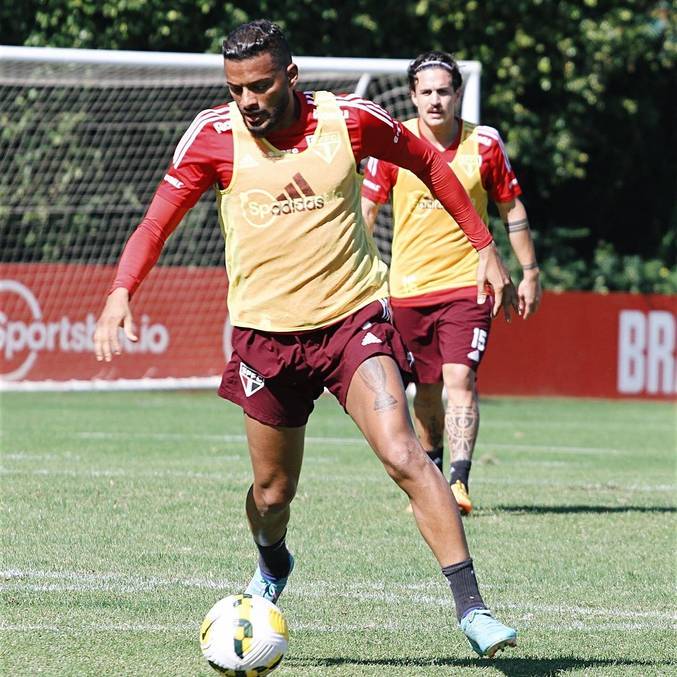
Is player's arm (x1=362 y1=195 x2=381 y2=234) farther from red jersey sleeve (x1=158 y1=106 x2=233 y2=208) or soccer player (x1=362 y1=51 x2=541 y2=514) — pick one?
red jersey sleeve (x1=158 y1=106 x2=233 y2=208)

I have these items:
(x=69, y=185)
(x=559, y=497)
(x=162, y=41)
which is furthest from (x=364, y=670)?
(x=162, y=41)

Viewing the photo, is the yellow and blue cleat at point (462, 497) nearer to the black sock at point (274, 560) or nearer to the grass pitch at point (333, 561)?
the grass pitch at point (333, 561)

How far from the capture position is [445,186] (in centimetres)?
549

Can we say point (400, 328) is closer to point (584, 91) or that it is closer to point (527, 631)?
point (527, 631)

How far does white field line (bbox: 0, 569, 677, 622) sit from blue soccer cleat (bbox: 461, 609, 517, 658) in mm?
1076

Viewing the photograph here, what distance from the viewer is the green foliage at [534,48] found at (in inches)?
839

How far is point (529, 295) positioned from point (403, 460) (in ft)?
8.37

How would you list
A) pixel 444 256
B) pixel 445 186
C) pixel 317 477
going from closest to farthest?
pixel 445 186
pixel 444 256
pixel 317 477

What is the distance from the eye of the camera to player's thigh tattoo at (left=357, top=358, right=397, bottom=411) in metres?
5.00

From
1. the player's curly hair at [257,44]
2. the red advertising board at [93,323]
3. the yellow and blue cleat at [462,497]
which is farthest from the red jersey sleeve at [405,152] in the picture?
the red advertising board at [93,323]

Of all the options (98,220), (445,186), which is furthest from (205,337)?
(445,186)

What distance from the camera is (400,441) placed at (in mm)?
4930

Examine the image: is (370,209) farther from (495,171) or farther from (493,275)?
(493,275)

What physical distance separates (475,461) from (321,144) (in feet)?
23.5
